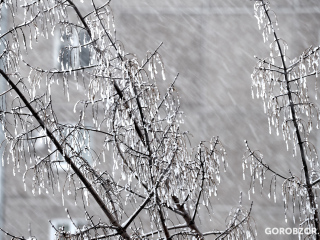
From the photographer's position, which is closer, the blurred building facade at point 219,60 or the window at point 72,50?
the window at point 72,50

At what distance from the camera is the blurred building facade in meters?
6.75

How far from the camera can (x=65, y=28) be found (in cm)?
232

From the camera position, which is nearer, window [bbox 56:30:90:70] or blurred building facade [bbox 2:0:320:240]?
window [bbox 56:30:90:70]

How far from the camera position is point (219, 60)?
6.80 metres

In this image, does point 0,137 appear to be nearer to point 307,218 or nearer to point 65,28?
point 65,28

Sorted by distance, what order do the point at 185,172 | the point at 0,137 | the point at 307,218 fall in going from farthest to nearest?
the point at 0,137
the point at 307,218
the point at 185,172

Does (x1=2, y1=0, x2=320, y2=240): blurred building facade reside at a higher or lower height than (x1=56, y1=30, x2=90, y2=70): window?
higher

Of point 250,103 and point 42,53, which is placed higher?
point 42,53

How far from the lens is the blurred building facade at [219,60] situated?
6746 millimetres

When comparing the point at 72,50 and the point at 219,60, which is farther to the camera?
the point at 219,60

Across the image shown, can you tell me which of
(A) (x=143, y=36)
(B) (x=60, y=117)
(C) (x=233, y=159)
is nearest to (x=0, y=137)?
(B) (x=60, y=117)

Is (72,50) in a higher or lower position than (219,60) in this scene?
lower

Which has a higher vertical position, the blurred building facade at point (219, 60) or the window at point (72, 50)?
the blurred building facade at point (219, 60)

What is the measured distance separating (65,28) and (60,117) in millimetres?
4729
